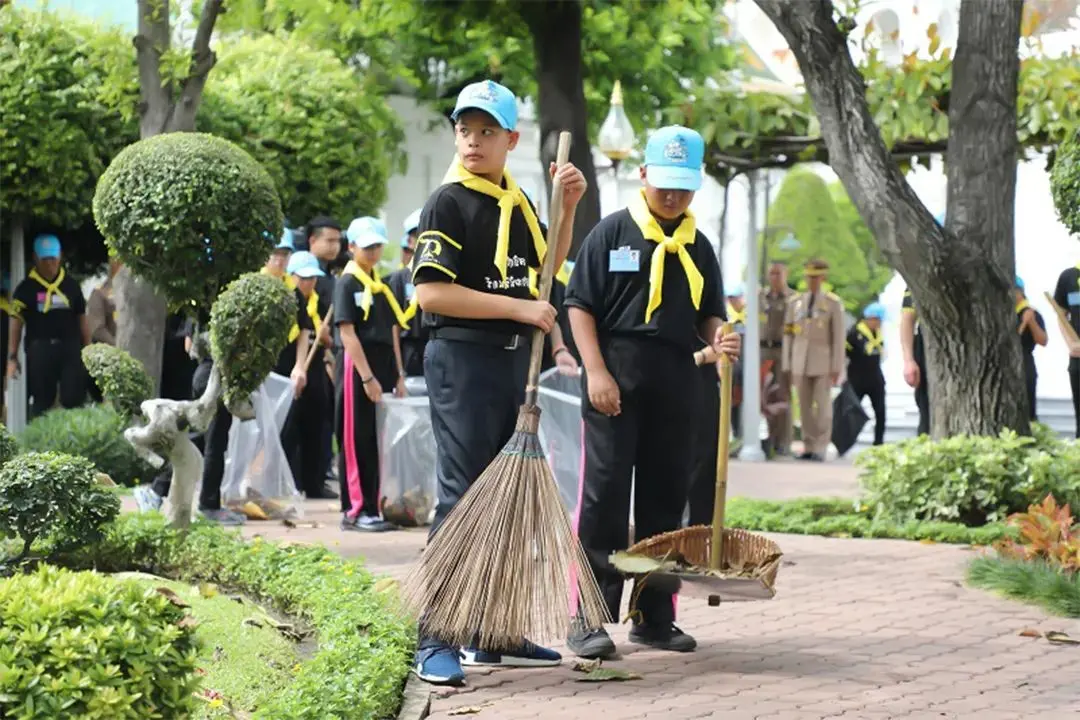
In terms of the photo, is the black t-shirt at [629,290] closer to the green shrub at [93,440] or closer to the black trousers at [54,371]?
the green shrub at [93,440]

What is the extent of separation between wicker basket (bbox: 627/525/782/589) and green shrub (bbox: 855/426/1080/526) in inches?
177

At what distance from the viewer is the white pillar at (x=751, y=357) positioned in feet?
63.6

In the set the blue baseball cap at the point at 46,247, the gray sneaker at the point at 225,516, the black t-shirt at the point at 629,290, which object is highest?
the blue baseball cap at the point at 46,247

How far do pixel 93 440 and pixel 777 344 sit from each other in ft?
29.0

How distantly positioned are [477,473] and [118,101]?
358 inches

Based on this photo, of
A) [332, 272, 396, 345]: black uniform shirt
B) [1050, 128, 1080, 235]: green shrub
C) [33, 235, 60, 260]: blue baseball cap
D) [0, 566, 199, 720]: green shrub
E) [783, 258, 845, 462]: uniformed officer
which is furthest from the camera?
[783, 258, 845, 462]: uniformed officer

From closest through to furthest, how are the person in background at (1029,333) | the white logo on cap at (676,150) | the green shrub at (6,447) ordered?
1. the white logo on cap at (676,150)
2. the green shrub at (6,447)
3. the person in background at (1029,333)

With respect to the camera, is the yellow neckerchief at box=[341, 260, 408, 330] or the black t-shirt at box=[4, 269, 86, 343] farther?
the black t-shirt at box=[4, 269, 86, 343]

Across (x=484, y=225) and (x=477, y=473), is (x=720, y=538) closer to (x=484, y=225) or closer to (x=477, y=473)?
(x=477, y=473)

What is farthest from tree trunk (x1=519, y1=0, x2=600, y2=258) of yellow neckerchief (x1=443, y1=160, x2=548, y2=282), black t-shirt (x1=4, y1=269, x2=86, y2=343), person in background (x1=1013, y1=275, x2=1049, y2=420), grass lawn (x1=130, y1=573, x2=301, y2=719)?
yellow neckerchief (x1=443, y1=160, x2=548, y2=282)

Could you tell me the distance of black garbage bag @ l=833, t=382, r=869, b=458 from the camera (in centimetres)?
1997

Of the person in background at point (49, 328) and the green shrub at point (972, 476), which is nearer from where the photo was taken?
the green shrub at point (972, 476)

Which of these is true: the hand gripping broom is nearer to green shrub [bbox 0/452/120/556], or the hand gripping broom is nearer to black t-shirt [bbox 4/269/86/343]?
green shrub [bbox 0/452/120/556]

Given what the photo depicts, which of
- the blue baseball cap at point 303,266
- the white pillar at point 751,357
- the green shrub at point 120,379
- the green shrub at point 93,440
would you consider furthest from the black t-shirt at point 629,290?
the white pillar at point 751,357
